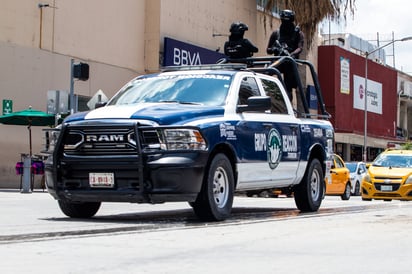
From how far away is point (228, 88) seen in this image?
1098cm

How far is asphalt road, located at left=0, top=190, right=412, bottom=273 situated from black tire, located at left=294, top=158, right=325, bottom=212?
3.38ft

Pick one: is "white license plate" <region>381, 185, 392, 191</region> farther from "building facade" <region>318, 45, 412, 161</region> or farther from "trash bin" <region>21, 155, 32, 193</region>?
"building facade" <region>318, 45, 412, 161</region>

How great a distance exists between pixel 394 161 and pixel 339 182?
3871mm

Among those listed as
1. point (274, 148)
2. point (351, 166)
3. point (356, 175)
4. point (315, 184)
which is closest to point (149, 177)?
point (274, 148)

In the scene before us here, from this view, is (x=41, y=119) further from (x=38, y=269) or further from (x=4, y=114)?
(x=38, y=269)

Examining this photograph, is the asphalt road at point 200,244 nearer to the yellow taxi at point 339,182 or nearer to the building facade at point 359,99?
Answer: the yellow taxi at point 339,182

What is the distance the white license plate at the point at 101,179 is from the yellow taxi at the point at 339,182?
1732cm

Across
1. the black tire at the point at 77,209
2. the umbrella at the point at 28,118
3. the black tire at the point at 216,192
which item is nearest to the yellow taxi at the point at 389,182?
the umbrella at the point at 28,118

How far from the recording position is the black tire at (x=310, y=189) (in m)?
13.0

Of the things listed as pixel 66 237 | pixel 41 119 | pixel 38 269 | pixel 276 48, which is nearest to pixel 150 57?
pixel 41 119

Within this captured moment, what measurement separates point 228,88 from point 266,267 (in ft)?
15.7

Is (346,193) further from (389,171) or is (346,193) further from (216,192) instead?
(216,192)

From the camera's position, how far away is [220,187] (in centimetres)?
1041

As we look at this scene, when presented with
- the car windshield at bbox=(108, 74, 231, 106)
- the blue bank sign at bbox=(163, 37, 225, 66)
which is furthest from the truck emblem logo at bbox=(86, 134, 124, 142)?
the blue bank sign at bbox=(163, 37, 225, 66)
